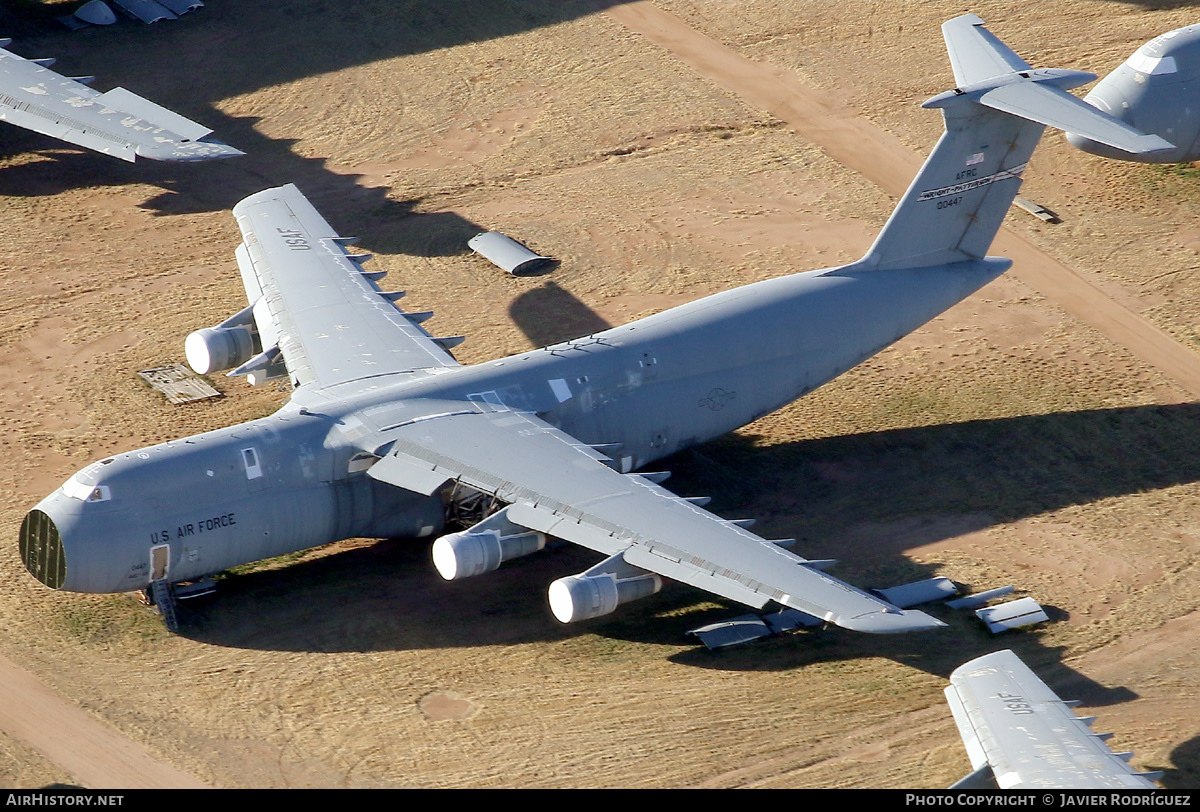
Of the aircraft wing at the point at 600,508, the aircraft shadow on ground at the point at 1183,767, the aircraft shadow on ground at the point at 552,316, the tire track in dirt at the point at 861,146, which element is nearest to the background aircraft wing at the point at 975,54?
the tire track in dirt at the point at 861,146

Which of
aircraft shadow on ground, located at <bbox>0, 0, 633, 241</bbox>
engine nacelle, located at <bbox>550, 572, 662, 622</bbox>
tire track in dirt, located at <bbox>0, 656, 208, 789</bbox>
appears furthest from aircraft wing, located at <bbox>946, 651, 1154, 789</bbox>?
aircraft shadow on ground, located at <bbox>0, 0, 633, 241</bbox>

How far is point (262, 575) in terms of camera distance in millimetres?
35844

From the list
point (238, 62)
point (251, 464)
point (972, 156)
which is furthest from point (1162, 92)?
point (238, 62)

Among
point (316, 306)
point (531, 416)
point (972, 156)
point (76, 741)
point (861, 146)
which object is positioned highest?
point (972, 156)

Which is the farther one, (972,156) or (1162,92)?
(1162,92)

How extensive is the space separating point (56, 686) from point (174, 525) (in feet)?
14.0

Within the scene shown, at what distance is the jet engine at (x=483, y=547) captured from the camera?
32.2m

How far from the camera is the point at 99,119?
53.2 m

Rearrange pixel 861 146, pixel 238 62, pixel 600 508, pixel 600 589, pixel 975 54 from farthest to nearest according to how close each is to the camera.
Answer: pixel 238 62, pixel 861 146, pixel 975 54, pixel 600 508, pixel 600 589

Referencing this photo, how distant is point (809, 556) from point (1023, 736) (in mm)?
10929

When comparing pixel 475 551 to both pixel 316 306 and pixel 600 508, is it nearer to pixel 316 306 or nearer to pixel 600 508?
pixel 600 508

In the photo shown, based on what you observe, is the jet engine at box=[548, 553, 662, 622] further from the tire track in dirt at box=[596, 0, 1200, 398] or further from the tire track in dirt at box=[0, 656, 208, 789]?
the tire track in dirt at box=[596, 0, 1200, 398]

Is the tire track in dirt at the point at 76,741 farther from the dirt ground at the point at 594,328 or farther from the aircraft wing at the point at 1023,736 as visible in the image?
the aircraft wing at the point at 1023,736

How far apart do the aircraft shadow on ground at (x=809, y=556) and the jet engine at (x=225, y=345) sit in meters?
7.58
